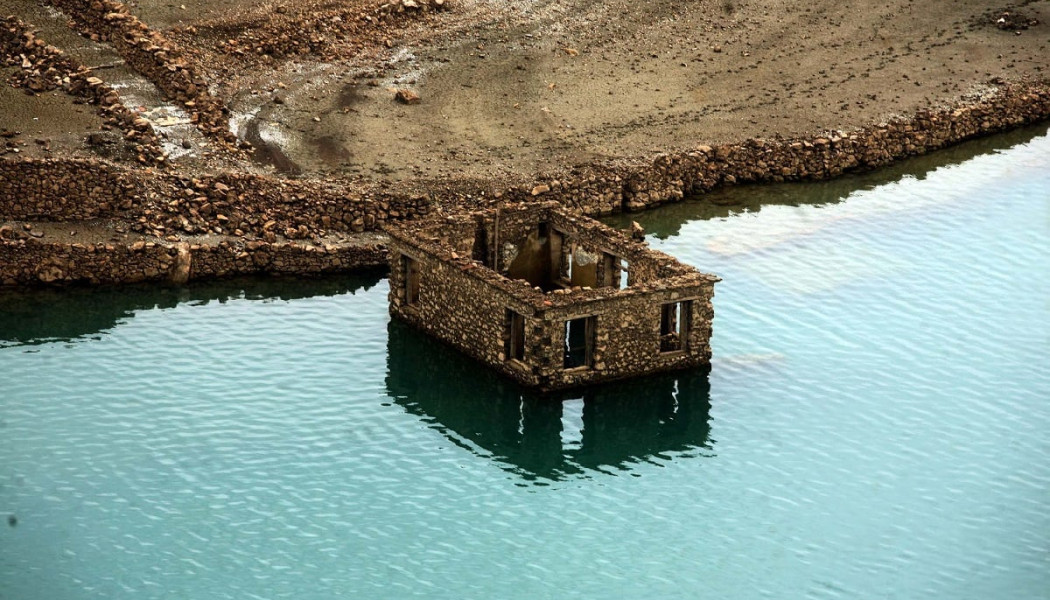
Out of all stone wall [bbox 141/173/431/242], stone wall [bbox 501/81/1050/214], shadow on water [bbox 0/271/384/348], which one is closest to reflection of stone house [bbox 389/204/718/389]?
shadow on water [bbox 0/271/384/348]

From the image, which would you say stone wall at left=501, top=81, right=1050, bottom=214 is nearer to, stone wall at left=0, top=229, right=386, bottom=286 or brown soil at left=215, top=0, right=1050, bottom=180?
brown soil at left=215, top=0, right=1050, bottom=180

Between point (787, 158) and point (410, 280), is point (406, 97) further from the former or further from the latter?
point (410, 280)

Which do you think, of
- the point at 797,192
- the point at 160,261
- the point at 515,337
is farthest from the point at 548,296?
the point at 797,192

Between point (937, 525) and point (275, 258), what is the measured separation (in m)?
20.3

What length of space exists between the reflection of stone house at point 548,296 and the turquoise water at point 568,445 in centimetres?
85

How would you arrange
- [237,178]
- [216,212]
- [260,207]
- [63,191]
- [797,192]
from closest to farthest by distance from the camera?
[63,191]
[216,212]
[260,207]
[237,178]
[797,192]

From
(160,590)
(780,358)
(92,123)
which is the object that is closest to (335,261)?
(92,123)

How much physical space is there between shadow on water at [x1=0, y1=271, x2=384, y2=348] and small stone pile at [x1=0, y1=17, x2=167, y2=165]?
4957 millimetres

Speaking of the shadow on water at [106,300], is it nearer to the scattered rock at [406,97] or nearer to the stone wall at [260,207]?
the stone wall at [260,207]

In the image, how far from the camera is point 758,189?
62531 mm

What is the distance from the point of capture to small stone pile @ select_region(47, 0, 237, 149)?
194ft

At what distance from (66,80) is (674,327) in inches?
813

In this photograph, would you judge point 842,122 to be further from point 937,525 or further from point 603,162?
point 937,525

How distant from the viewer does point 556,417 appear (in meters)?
46.5
